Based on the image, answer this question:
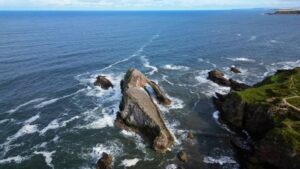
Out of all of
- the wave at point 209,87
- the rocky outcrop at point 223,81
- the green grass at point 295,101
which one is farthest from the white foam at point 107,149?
the rocky outcrop at point 223,81

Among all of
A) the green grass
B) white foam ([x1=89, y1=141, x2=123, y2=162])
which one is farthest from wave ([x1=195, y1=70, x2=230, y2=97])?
white foam ([x1=89, y1=141, x2=123, y2=162])

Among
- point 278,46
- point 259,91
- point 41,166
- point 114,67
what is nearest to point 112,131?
point 41,166

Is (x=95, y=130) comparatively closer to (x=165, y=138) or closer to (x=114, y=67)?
(x=165, y=138)

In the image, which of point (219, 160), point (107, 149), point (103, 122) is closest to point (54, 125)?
point (103, 122)

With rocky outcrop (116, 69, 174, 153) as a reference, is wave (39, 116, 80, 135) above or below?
below

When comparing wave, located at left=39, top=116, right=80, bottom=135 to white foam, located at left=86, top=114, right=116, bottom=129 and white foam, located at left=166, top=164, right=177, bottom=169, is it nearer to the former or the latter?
white foam, located at left=86, top=114, right=116, bottom=129

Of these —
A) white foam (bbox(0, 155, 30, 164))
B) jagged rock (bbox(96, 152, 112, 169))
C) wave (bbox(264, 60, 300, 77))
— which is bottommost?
white foam (bbox(0, 155, 30, 164))

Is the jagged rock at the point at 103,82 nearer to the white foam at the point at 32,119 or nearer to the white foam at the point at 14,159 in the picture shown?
the white foam at the point at 32,119
